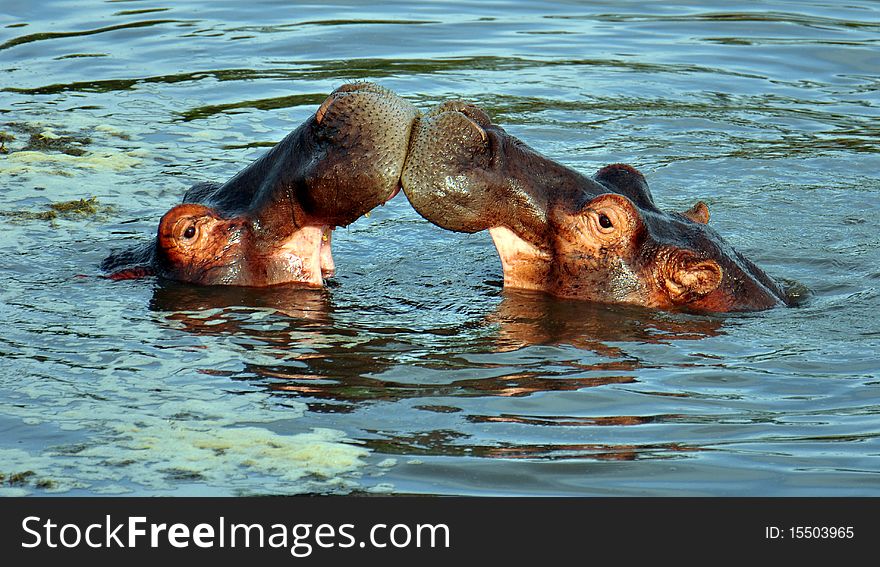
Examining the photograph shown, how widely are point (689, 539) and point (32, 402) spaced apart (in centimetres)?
281

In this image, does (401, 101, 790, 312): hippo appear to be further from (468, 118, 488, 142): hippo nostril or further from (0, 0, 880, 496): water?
(0, 0, 880, 496): water

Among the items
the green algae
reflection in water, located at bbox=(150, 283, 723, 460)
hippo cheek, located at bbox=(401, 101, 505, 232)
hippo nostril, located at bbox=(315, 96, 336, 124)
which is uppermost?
hippo nostril, located at bbox=(315, 96, 336, 124)

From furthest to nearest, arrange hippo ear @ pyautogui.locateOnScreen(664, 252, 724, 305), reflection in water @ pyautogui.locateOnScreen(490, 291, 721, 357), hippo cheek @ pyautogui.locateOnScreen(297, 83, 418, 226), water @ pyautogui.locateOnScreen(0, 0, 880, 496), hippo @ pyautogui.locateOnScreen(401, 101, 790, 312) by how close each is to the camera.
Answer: hippo ear @ pyautogui.locateOnScreen(664, 252, 724, 305)
reflection in water @ pyautogui.locateOnScreen(490, 291, 721, 357)
hippo @ pyautogui.locateOnScreen(401, 101, 790, 312)
hippo cheek @ pyautogui.locateOnScreen(297, 83, 418, 226)
water @ pyautogui.locateOnScreen(0, 0, 880, 496)

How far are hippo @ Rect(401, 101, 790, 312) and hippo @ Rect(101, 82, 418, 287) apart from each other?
0.64 feet

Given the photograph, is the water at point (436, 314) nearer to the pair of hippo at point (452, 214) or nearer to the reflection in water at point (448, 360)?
the reflection in water at point (448, 360)

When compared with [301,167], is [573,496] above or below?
below

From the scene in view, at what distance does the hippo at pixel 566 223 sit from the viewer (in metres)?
6.37

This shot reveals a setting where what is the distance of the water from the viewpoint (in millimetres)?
5254

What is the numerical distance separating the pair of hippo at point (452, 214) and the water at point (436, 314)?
15 centimetres

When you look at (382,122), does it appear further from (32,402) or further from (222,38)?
(222,38)

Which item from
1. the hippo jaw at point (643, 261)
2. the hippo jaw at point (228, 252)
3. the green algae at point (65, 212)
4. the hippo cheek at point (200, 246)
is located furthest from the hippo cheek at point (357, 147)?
the green algae at point (65, 212)

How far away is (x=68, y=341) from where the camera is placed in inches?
260

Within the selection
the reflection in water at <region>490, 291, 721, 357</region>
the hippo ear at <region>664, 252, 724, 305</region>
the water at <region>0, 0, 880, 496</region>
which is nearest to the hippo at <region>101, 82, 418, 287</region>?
the water at <region>0, 0, 880, 496</region>

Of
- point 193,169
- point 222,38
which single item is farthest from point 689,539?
point 222,38
